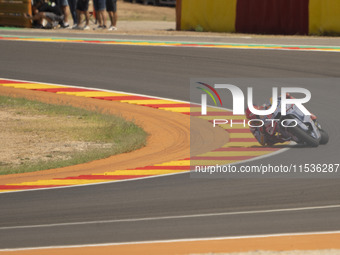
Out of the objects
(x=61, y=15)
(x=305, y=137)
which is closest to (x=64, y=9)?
(x=61, y=15)

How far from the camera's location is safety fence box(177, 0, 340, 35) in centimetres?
2255

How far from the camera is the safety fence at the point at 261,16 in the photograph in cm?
2255

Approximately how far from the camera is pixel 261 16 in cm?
2361

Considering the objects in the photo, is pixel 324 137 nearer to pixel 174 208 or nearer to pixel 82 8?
pixel 174 208

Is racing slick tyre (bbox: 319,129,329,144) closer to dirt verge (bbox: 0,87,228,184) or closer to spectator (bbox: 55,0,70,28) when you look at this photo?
dirt verge (bbox: 0,87,228,184)

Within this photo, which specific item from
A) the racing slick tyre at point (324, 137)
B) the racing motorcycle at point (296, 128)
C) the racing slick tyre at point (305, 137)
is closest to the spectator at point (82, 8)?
the racing slick tyre at point (324, 137)

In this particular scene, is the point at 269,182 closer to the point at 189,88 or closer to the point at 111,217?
the point at 111,217

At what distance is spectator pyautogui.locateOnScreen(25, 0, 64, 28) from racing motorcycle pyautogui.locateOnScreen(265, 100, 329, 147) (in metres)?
14.5

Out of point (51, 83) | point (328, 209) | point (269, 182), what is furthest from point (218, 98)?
point (328, 209)

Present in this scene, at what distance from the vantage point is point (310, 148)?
1156cm

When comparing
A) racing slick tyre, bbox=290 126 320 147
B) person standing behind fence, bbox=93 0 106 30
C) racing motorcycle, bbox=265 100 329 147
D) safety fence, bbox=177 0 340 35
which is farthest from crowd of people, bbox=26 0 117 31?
racing slick tyre, bbox=290 126 320 147

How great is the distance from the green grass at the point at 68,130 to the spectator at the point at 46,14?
27.7 ft

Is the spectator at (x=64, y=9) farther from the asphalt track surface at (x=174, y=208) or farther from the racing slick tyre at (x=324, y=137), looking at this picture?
the racing slick tyre at (x=324, y=137)

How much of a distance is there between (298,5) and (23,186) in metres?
14.6
